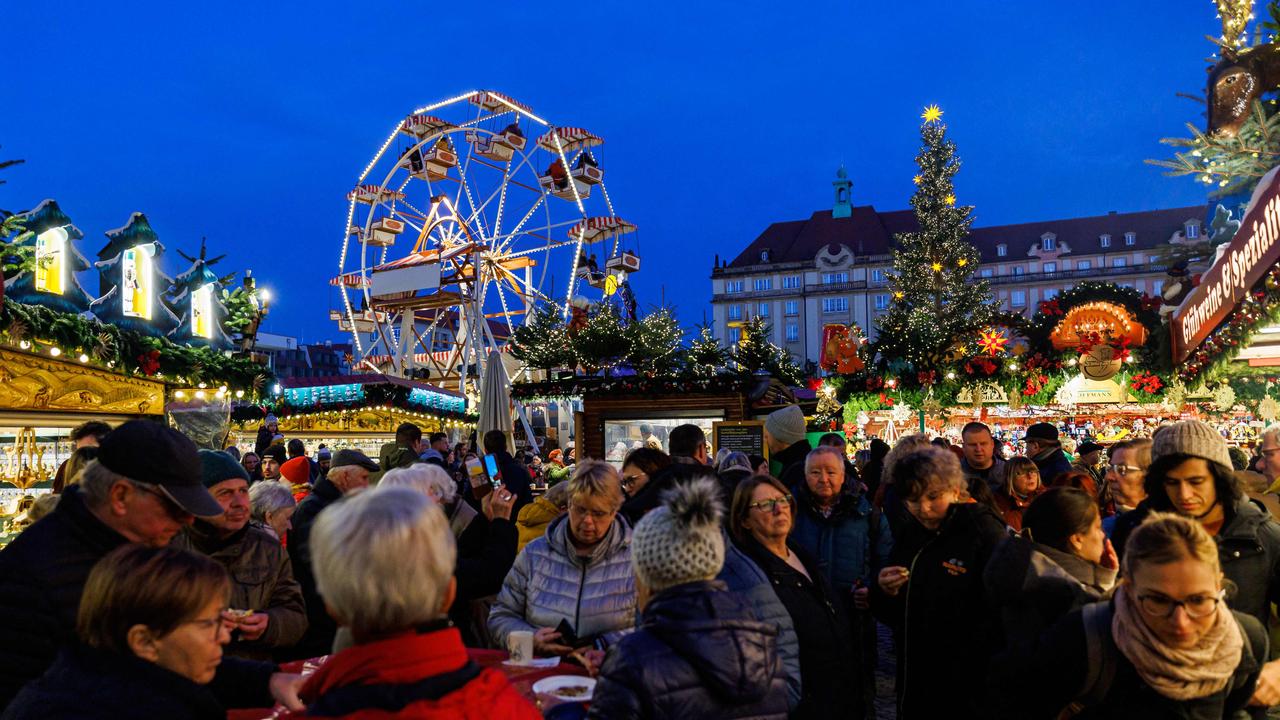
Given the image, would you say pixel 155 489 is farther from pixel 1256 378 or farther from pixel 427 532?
pixel 1256 378

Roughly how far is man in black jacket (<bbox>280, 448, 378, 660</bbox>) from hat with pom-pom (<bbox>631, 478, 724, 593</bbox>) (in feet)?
4.95

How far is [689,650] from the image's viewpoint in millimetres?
2119

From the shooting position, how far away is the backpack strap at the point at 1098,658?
2.23 m

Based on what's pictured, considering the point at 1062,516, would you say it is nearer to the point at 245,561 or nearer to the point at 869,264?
the point at 245,561

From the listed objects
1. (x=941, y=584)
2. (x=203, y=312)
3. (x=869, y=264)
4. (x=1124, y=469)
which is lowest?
(x=941, y=584)

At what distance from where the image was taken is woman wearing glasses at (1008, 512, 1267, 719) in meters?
2.09

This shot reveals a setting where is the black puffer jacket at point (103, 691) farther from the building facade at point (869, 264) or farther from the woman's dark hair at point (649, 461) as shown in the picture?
the building facade at point (869, 264)

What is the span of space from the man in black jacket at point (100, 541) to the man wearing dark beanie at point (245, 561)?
0.97 metres

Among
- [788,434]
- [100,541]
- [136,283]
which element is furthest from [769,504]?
[136,283]

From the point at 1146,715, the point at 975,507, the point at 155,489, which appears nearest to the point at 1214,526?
the point at 975,507

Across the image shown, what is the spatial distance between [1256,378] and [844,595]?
14.1 metres

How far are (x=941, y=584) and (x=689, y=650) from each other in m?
1.91

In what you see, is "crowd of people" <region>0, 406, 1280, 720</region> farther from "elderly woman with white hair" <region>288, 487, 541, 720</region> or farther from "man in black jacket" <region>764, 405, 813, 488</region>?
"man in black jacket" <region>764, 405, 813, 488</region>

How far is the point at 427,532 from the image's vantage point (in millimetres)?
1724
